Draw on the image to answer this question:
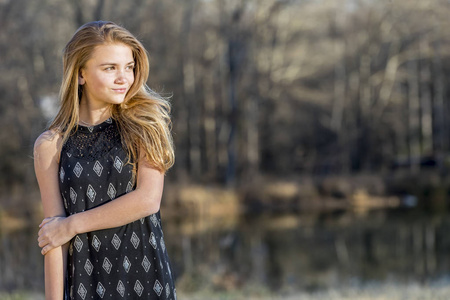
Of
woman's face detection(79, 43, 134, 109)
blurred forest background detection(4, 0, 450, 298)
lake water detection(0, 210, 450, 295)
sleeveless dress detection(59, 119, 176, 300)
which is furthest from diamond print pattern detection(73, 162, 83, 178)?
blurred forest background detection(4, 0, 450, 298)

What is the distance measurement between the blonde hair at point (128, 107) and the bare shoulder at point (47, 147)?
0.02 metres

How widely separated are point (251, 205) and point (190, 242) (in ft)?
20.1

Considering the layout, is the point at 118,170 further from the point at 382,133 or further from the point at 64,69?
the point at 382,133

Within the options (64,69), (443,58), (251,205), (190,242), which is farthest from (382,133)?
(64,69)

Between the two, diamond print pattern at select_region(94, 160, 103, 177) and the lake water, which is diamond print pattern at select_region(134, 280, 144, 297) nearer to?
diamond print pattern at select_region(94, 160, 103, 177)

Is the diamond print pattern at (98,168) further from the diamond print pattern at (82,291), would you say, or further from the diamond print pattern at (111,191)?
the diamond print pattern at (82,291)

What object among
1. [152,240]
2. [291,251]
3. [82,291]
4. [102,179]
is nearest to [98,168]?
[102,179]

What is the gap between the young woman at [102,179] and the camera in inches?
85.7

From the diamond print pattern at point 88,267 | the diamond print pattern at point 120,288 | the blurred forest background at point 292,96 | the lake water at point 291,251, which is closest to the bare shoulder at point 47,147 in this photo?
the diamond print pattern at point 88,267

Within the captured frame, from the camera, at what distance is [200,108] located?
30141 millimetres

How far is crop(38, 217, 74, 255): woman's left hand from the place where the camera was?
213cm

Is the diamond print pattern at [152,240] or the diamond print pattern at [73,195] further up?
the diamond print pattern at [73,195]

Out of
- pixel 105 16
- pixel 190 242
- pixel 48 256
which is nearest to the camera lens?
pixel 48 256

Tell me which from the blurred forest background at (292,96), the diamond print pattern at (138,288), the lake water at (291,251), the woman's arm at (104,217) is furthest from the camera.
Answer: the blurred forest background at (292,96)
